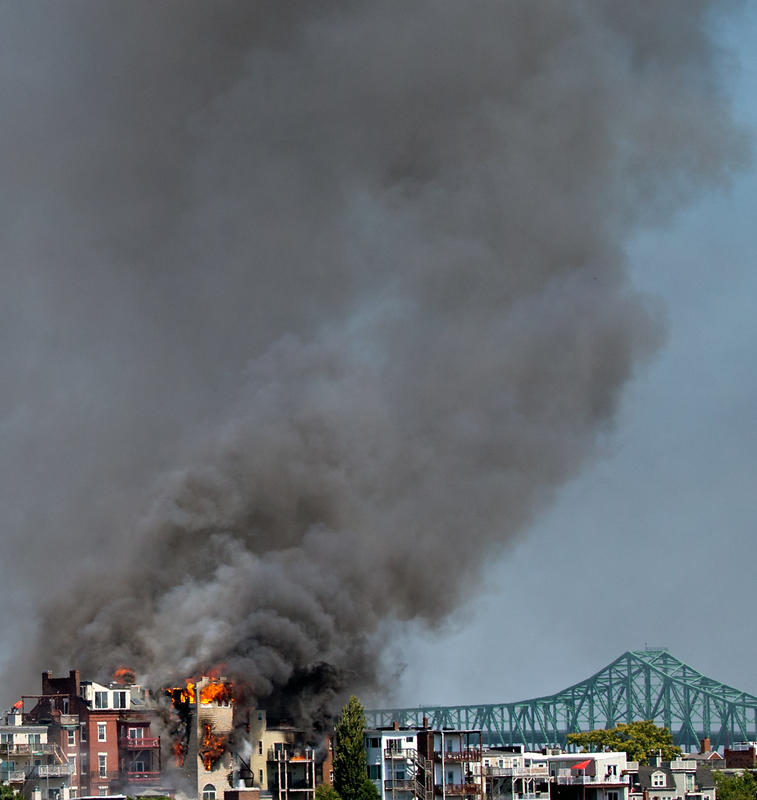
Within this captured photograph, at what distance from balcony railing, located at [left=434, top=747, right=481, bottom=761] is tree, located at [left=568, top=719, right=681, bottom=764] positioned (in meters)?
47.4

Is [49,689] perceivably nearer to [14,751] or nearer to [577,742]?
[14,751]

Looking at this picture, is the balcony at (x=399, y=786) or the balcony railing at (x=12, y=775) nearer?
the balcony railing at (x=12, y=775)

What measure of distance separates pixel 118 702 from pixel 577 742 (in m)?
65.8

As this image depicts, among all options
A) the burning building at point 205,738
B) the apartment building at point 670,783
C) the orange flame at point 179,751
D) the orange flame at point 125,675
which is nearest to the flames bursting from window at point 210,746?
the burning building at point 205,738

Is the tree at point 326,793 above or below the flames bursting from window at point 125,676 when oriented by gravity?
below

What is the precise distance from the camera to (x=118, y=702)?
301ft

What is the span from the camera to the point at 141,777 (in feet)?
293

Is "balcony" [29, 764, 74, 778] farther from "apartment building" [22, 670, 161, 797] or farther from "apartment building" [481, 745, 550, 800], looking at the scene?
"apartment building" [481, 745, 550, 800]

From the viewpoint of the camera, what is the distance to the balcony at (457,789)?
3403 inches

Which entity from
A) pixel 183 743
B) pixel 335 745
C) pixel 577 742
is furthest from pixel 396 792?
pixel 577 742

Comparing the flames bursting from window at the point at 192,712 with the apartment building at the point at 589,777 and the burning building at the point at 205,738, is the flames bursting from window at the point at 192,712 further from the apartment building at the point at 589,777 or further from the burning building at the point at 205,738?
the apartment building at the point at 589,777

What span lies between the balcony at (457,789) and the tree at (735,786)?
36.4 meters

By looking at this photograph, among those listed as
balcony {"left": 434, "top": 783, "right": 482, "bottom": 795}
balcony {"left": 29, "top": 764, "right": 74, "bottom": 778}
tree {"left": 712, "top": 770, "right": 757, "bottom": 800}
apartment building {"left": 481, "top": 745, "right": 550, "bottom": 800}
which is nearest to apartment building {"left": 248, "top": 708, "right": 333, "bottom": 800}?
balcony {"left": 434, "top": 783, "right": 482, "bottom": 795}

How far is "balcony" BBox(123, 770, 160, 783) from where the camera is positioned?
88.9m
